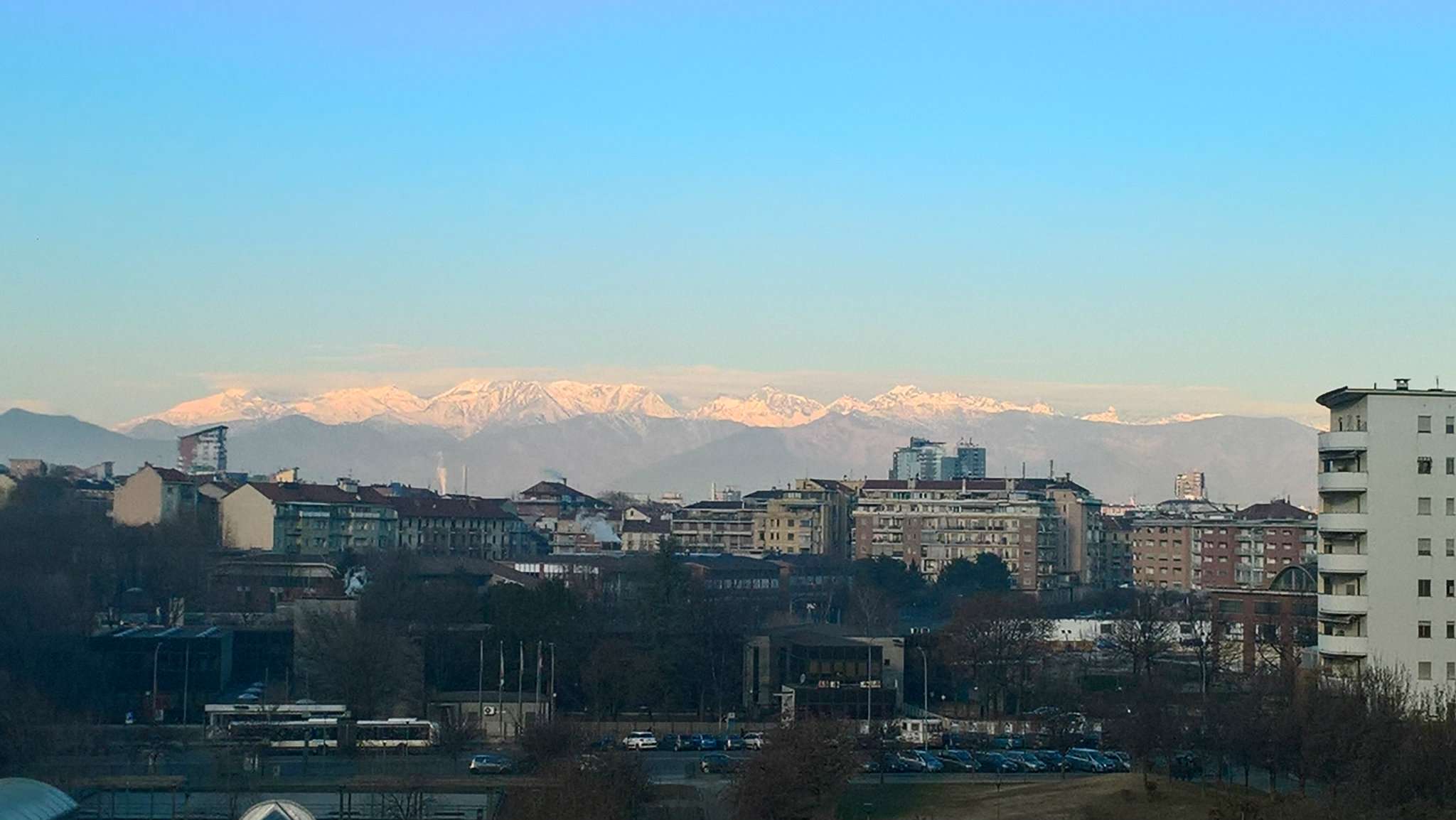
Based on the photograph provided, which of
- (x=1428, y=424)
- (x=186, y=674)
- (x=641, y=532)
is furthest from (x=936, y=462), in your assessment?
(x=1428, y=424)

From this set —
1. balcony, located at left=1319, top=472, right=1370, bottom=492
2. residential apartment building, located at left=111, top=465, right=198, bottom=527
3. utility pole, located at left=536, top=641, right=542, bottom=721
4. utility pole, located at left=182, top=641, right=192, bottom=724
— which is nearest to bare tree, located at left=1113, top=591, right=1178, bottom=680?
balcony, located at left=1319, top=472, right=1370, bottom=492

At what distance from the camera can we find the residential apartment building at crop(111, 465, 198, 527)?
64.0 meters

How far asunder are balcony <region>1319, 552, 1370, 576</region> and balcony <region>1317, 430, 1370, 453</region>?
1426 millimetres

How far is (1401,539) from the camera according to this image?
2619 cm

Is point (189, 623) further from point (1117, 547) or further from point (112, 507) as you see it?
point (1117, 547)

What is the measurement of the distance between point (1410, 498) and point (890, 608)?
92.4ft

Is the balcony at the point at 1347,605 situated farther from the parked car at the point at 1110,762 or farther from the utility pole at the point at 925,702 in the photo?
the utility pole at the point at 925,702

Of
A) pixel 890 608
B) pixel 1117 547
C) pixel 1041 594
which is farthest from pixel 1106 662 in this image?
→ pixel 1117 547

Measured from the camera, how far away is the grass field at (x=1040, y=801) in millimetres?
23062

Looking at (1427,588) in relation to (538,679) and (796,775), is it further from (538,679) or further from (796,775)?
(538,679)

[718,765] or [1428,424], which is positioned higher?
[1428,424]

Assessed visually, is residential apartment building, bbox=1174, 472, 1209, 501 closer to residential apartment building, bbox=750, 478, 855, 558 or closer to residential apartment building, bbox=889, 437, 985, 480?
residential apartment building, bbox=889, 437, 985, 480

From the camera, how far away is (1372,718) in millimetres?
22062

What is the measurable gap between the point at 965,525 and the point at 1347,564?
47245 mm
